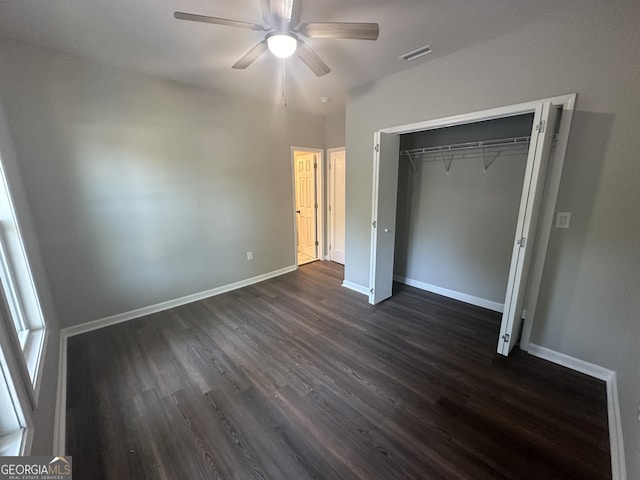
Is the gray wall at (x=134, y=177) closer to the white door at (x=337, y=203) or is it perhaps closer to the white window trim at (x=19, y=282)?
the white window trim at (x=19, y=282)

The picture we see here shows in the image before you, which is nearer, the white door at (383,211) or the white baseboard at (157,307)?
the white baseboard at (157,307)

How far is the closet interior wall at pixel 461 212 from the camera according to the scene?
2.86m

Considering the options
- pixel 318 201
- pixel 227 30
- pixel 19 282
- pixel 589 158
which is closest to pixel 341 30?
pixel 227 30

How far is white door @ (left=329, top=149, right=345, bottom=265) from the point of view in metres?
4.63

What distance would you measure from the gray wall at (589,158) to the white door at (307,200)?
2.87 meters

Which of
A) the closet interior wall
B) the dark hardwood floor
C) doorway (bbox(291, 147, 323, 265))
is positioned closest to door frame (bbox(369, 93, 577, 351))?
the dark hardwood floor

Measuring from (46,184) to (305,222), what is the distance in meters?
3.81

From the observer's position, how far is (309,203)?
5129mm

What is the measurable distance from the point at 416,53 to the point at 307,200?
318 centimetres

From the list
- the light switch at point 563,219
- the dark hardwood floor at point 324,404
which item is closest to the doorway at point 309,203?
the dark hardwood floor at point 324,404

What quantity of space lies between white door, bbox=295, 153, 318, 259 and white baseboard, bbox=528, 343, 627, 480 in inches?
147

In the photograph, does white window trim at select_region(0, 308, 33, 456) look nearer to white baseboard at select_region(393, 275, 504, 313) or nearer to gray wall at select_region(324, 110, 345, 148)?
white baseboard at select_region(393, 275, 504, 313)

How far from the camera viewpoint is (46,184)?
2.36 metres

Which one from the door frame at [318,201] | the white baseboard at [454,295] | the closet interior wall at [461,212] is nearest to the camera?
the closet interior wall at [461,212]
